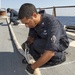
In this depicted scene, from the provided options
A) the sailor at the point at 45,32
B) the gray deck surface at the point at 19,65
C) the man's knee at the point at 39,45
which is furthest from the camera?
the man's knee at the point at 39,45

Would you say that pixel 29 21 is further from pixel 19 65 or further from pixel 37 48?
pixel 19 65

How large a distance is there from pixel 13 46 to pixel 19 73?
1833mm

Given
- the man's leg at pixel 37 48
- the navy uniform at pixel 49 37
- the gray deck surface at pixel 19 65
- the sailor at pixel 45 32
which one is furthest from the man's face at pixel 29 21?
the gray deck surface at pixel 19 65

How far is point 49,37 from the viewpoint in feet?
9.78

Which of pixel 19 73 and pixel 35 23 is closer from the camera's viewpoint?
pixel 35 23

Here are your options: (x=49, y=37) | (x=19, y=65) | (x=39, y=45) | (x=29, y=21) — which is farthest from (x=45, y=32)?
(x=19, y=65)

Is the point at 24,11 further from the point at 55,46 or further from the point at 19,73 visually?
the point at 19,73

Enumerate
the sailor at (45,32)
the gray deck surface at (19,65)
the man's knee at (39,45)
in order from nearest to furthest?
1. the sailor at (45,32)
2. the gray deck surface at (19,65)
3. the man's knee at (39,45)

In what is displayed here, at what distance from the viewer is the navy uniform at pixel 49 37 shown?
2963 millimetres

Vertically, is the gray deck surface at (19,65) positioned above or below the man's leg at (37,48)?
below

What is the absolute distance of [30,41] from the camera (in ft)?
13.1

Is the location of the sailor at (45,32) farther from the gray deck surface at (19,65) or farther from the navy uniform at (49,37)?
the gray deck surface at (19,65)

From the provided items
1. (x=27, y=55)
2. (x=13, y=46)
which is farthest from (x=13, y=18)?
(x=27, y=55)

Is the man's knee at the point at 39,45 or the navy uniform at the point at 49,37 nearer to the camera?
the navy uniform at the point at 49,37
